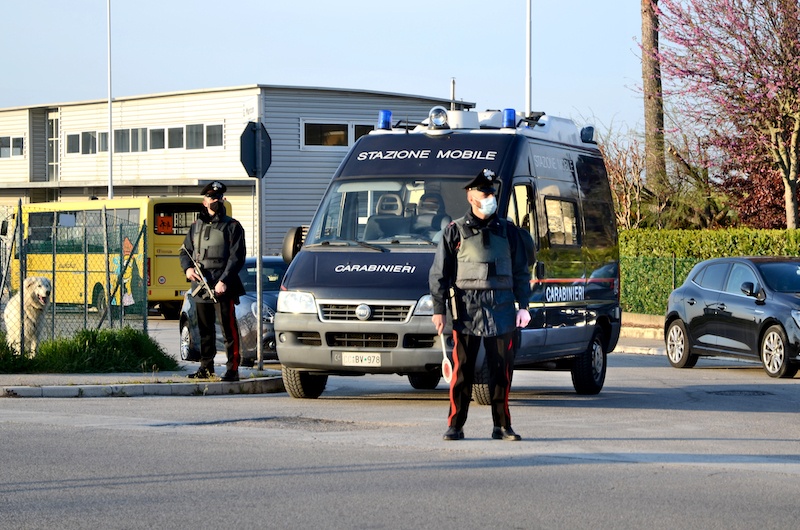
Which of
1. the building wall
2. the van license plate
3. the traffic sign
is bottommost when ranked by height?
the van license plate

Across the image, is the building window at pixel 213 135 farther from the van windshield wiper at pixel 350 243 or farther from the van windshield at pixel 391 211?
the van windshield wiper at pixel 350 243

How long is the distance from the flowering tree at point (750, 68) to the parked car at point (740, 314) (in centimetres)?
1061

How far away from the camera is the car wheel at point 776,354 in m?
17.7

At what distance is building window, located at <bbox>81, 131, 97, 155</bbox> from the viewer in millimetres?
54281

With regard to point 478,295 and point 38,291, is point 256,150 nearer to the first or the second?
point 38,291

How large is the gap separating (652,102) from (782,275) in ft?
53.4

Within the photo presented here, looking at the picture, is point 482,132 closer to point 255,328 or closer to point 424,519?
point 255,328

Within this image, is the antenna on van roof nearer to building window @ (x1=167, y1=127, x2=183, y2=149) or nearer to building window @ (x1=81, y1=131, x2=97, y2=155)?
building window @ (x1=167, y1=127, x2=183, y2=149)

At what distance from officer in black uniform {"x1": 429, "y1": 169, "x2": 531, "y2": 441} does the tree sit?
2278 cm

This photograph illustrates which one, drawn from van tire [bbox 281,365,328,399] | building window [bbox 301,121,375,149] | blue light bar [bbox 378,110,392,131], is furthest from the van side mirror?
building window [bbox 301,121,375,149]

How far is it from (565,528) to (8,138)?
179ft

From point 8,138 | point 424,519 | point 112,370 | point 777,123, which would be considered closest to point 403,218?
point 112,370

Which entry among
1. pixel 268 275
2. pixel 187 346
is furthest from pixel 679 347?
pixel 187 346

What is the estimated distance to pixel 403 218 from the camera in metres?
13.7
